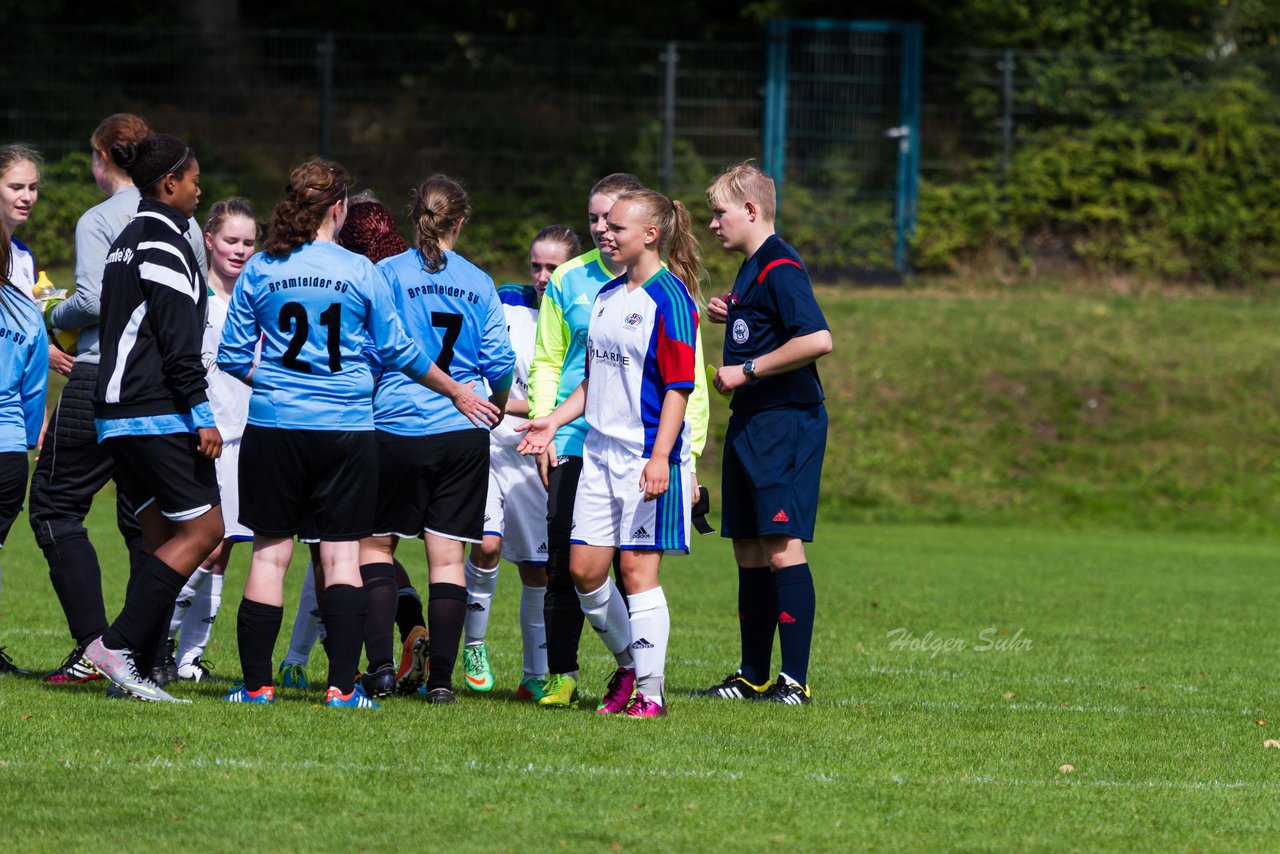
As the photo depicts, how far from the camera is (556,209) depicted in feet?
79.3

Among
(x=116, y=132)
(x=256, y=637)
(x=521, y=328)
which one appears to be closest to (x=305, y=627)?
(x=256, y=637)

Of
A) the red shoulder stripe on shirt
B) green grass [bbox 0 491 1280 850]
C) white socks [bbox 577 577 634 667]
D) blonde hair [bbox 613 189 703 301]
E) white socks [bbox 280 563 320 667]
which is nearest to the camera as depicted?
green grass [bbox 0 491 1280 850]

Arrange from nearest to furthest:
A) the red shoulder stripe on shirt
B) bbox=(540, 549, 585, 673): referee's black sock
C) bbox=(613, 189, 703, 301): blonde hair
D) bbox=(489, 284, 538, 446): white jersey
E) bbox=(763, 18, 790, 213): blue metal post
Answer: bbox=(613, 189, 703, 301): blonde hair → bbox=(540, 549, 585, 673): referee's black sock → the red shoulder stripe on shirt → bbox=(489, 284, 538, 446): white jersey → bbox=(763, 18, 790, 213): blue metal post

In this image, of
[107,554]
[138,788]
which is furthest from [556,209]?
[138,788]

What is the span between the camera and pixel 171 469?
20.1 ft

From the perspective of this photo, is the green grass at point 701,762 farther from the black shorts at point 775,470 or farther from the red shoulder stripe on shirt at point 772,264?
the red shoulder stripe on shirt at point 772,264

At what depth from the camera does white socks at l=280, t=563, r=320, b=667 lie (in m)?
6.95

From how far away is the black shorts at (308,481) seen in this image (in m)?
6.07

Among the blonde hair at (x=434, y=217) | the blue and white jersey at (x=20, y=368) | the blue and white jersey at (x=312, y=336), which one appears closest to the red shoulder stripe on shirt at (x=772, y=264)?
the blonde hair at (x=434, y=217)

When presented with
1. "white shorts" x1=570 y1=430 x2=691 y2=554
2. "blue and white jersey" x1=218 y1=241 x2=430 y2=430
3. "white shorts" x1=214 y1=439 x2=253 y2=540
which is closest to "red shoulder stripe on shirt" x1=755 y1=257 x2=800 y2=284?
"white shorts" x1=570 y1=430 x2=691 y2=554

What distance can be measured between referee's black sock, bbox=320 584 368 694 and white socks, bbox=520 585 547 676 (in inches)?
37.7

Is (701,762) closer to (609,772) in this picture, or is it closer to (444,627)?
(609,772)

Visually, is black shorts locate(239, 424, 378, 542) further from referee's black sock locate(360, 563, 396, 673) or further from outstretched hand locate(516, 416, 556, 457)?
outstretched hand locate(516, 416, 556, 457)

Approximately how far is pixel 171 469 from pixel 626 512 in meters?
1.76
